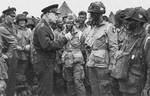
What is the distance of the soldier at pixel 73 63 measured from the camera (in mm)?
9969

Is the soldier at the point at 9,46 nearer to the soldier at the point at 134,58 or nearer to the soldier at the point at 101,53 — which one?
the soldier at the point at 101,53

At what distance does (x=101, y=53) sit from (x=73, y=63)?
7.72 ft

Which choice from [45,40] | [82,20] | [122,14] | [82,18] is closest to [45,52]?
[45,40]

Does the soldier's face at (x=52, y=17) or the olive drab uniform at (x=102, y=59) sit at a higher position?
the soldier's face at (x=52, y=17)

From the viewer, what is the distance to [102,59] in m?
7.76

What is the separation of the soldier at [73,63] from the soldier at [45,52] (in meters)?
1.40

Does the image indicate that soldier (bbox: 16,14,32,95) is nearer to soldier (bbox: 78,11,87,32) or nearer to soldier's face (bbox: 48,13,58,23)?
soldier (bbox: 78,11,87,32)

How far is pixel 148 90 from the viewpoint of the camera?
5121 millimetres

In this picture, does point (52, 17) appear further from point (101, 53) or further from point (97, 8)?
point (101, 53)

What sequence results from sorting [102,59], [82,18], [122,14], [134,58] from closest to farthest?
1. [134,58]
2. [102,59]
3. [122,14]
4. [82,18]

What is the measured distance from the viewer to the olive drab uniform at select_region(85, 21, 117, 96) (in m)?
7.68

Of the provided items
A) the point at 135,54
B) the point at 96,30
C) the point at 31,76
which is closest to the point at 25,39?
the point at 31,76

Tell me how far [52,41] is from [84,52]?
2125 mm

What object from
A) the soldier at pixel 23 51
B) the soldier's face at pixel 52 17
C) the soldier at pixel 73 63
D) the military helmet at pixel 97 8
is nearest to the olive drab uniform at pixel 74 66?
the soldier at pixel 73 63
